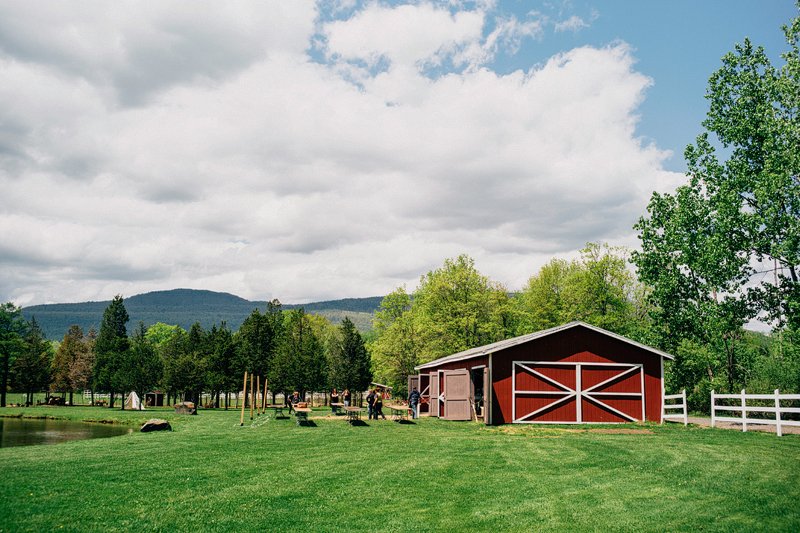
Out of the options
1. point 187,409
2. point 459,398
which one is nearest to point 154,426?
point 459,398

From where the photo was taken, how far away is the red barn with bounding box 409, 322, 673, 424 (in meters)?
29.6

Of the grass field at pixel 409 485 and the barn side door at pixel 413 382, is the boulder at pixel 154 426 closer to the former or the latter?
the grass field at pixel 409 485

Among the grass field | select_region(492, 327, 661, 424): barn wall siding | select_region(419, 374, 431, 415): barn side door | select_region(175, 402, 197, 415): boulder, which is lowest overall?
select_region(175, 402, 197, 415): boulder

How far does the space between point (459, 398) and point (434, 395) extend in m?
7.03

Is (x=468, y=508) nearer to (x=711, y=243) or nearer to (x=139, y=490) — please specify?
(x=139, y=490)

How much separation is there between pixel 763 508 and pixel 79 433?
31721mm

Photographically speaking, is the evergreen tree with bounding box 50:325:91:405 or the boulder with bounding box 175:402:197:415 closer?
the boulder with bounding box 175:402:197:415

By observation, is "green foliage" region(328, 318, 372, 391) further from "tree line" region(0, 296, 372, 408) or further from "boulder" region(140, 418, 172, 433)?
"boulder" region(140, 418, 172, 433)

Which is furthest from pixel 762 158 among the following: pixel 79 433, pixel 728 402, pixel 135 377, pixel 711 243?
pixel 135 377

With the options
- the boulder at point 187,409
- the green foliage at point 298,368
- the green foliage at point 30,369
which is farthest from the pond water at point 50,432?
the green foliage at point 30,369

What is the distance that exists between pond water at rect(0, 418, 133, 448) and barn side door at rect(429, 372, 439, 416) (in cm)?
1780

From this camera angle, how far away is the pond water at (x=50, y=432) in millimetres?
27753

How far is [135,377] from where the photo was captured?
53844mm

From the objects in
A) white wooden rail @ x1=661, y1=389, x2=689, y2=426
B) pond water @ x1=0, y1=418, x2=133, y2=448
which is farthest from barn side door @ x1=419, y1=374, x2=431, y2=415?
pond water @ x1=0, y1=418, x2=133, y2=448
